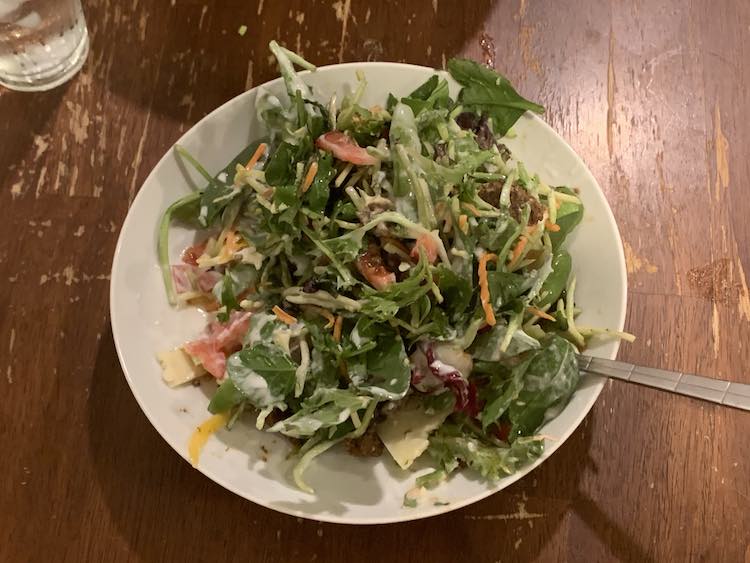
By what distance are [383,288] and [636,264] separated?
1.72ft

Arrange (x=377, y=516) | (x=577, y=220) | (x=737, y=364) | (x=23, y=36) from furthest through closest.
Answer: (x=23, y=36) < (x=737, y=364) < (x=577, y=220) < (x=377, y=516)

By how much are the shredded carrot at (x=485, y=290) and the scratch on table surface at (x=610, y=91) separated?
46 centimetres

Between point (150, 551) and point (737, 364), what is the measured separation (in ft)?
3.32

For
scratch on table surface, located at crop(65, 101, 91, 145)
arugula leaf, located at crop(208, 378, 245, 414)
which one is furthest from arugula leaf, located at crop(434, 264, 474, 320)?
scratch on table surface, located at crop(65, 101, 91, 145)

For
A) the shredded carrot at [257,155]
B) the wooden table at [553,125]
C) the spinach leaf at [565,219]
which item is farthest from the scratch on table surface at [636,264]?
the shredded carrot at [257,155]

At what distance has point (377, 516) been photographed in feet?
3.24

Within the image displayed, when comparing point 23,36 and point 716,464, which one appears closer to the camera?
point 716,464

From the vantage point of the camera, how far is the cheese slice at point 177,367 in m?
1.08

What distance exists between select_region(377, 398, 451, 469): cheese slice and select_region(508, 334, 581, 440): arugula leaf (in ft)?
0.34

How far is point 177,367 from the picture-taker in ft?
3.55

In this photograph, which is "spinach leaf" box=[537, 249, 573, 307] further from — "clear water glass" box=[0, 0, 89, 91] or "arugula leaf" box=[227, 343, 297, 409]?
"clear water glass" box=[0, 0, 89, 91]

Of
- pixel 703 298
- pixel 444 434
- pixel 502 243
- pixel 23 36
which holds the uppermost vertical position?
pixel 23 36

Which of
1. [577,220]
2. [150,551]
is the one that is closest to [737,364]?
[577,220]

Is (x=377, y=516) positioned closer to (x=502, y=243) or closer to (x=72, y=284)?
(x=502, y=243)
